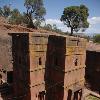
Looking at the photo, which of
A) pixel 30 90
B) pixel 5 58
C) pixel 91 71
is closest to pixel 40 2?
pixel 5 58

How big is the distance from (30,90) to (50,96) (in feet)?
9.17

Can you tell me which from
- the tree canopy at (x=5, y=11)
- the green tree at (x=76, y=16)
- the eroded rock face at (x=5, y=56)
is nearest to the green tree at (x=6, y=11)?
the tree canopy at (x=5, y=11)

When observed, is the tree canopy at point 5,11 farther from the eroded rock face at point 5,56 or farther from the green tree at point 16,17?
the eroded rock face at point 5,56

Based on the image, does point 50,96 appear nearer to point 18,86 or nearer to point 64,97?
point 64,97

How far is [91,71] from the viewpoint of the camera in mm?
26656

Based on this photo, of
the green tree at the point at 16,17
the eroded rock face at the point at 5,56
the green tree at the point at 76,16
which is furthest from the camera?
the green tree at the point at 16,17

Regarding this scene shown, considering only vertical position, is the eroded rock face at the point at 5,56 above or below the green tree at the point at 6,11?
below

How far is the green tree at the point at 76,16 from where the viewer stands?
4884cm

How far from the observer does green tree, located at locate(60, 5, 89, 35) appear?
48.8 m

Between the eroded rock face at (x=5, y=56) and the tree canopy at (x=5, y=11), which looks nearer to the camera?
the eroded rock face at (x=5, y=56)

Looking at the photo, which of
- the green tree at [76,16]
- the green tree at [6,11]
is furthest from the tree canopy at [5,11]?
the green tree at [76,16]

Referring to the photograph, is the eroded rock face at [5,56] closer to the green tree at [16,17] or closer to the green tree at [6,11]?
the green tree at [16,17]

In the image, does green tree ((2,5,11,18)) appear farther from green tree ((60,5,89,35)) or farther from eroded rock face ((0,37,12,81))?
eroded rock face ((0,37,12,81))

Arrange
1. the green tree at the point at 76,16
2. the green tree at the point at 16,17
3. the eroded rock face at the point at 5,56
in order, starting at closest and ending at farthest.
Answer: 1. the eroded rock face at the point at 5,56
2. the green tree at the point at 76,16
3. the green tree at the point at 16,17
